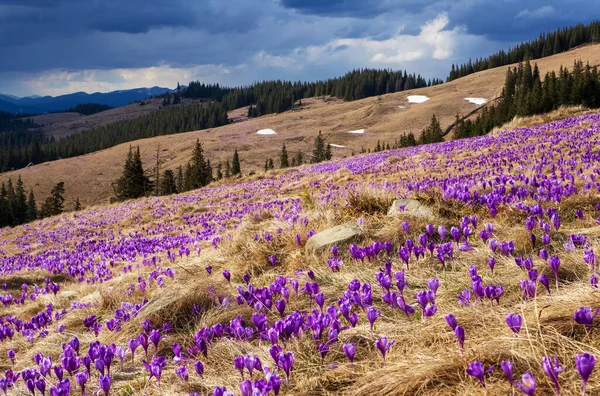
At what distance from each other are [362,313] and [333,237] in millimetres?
1927

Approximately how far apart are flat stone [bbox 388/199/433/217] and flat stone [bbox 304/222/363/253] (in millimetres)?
678

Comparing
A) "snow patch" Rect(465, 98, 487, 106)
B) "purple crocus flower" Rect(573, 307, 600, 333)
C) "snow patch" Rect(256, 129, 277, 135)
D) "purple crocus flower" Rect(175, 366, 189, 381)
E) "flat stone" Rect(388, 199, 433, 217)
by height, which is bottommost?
"purple crocus flower" Rect(175, 366, 189, 381)

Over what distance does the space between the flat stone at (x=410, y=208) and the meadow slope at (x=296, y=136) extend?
83611 millimetres

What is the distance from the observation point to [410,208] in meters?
5.73

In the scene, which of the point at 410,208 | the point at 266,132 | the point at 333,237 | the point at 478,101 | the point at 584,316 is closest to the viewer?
the point at 584,316

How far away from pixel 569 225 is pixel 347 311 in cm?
355

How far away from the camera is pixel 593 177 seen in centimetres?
661

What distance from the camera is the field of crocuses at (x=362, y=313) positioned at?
2.05 m

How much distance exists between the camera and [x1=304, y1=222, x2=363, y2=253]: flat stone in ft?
16.5

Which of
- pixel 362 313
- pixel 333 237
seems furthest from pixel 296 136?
pixel 362 313

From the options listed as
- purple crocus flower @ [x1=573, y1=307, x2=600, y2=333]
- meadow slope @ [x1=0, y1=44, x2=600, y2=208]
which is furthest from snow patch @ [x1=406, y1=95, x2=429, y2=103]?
purple crocus flower @ [x1=573, y1=307, x2=600, y2=333]

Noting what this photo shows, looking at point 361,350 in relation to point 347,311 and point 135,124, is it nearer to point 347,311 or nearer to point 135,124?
point 347,311

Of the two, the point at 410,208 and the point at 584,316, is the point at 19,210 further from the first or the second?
the point at 584,316

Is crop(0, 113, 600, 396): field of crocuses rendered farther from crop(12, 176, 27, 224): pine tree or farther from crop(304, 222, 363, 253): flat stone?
crop(12, 176, 27, 224): pine tree
